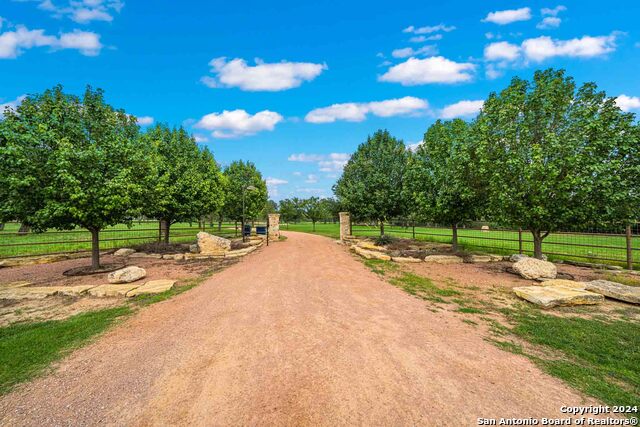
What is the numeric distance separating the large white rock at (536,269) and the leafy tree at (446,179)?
368 centimetres

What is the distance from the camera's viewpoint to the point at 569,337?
480 centimetres

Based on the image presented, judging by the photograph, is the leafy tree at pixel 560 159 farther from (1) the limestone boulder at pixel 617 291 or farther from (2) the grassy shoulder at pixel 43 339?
(2) the grassy shoulder at pixel 43 339


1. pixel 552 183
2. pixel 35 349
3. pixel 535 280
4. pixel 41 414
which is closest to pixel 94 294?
pixel 35 349

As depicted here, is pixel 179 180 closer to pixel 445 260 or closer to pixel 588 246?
pixel 445 260

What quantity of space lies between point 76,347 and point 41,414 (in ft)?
5.95

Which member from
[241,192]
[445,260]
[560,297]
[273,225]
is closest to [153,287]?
[560,297]

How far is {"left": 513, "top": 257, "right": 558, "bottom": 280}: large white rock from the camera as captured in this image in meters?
8.91

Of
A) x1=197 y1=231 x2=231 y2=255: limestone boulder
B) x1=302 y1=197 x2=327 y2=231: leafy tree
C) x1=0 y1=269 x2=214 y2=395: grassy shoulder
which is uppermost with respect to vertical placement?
x1=302 y1=197 x2=327 y2=231: leafy tree

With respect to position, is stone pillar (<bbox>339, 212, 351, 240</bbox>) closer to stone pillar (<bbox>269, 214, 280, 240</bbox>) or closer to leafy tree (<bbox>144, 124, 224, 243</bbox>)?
stone pillar (<bbox>269, 214, 280, 240</bbox>)

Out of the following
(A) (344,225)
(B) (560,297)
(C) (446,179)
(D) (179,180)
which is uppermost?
(D) (179,180)

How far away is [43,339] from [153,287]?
329cm

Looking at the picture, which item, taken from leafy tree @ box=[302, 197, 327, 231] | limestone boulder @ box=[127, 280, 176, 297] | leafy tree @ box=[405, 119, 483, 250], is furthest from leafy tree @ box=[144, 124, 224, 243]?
leafy tree @ box=[302, 197, 327, 231]

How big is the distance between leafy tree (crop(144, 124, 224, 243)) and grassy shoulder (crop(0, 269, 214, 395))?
884 centimetres

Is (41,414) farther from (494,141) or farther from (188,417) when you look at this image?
(494,141)
